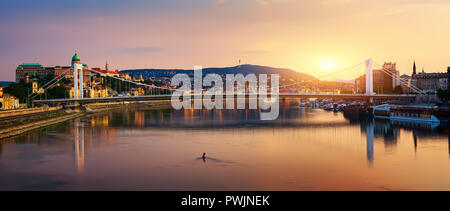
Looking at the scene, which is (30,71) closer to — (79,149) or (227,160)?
(79,149)

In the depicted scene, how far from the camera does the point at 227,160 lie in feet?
45.4

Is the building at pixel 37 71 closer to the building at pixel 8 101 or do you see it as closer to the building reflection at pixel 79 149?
the building at pixel 8 101

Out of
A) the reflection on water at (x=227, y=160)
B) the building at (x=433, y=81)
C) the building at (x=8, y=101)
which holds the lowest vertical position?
the reflection on water at (x=227, y=160)

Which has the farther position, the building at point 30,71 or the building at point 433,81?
the building at point 30,71

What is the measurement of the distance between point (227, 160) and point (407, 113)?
18.3 meters

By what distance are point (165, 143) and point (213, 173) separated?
6.37 metres

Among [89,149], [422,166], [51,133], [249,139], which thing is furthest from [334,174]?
[51,133]

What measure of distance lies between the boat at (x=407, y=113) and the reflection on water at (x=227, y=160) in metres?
4.11

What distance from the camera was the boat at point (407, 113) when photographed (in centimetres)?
2596

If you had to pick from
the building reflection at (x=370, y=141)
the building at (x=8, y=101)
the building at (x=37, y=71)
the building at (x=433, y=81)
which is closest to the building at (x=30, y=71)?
the building at (x=37, y=71)

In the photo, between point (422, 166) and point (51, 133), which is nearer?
point (422, 166)

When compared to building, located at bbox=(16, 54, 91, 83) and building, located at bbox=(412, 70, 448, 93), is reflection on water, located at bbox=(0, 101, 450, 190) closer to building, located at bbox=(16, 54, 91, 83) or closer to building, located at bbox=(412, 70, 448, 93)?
building, located at bbox=(412, 70, 448, 93)

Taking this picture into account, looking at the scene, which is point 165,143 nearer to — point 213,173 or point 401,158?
point 213,173

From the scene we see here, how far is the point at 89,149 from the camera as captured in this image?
16203mm
